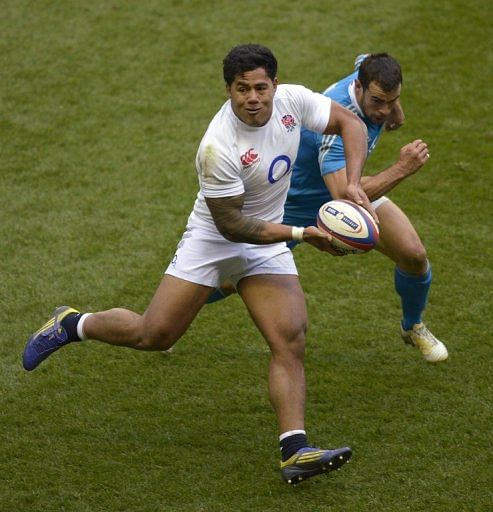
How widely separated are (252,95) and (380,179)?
3.39 feet

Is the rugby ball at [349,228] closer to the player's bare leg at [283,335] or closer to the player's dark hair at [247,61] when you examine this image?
the player's bare leg at [283,335]

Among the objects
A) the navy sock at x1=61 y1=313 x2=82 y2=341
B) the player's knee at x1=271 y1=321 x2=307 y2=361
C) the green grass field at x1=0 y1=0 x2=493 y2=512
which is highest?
the player's knee at x1=271 y1=321 x2=307 y2=361

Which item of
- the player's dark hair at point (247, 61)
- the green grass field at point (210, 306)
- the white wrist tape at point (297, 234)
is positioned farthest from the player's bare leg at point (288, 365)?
the player's dark hair at point (247, 61)

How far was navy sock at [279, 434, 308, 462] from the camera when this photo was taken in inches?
236

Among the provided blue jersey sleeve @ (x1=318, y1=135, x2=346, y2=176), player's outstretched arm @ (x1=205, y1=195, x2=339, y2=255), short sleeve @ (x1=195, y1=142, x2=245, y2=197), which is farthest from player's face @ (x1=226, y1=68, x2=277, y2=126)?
blue jersey sleeve @ (x1=318, y1=135, x2=346, y2=176)

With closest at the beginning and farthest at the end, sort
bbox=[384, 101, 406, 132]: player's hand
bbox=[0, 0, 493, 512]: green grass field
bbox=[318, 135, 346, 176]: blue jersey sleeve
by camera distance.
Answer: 1. bbox=[0, 0, 493, 512]: green grass field
2. bbox=[318, 135, 346, 176]: blue jersey sleeve
3. bbox=[384, 101, 406, 132]: player's hand

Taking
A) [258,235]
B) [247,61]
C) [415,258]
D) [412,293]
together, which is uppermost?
[247,61]

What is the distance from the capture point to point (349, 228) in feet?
19.4

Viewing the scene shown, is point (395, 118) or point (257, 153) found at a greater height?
point (257, 153)

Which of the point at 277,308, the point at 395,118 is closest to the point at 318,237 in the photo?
the point at 277,308

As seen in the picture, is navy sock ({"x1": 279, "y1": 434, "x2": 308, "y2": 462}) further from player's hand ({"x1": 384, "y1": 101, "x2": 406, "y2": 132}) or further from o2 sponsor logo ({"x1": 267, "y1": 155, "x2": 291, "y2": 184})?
player's hand ({"x1": 384, "y1": 101, "x2": 406, "y2": 132})

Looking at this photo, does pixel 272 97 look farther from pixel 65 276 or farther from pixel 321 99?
pixel 65 276

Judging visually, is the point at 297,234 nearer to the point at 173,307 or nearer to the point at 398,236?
the point at 173,307

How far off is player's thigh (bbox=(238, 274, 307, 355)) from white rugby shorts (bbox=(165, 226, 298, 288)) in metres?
0.06
